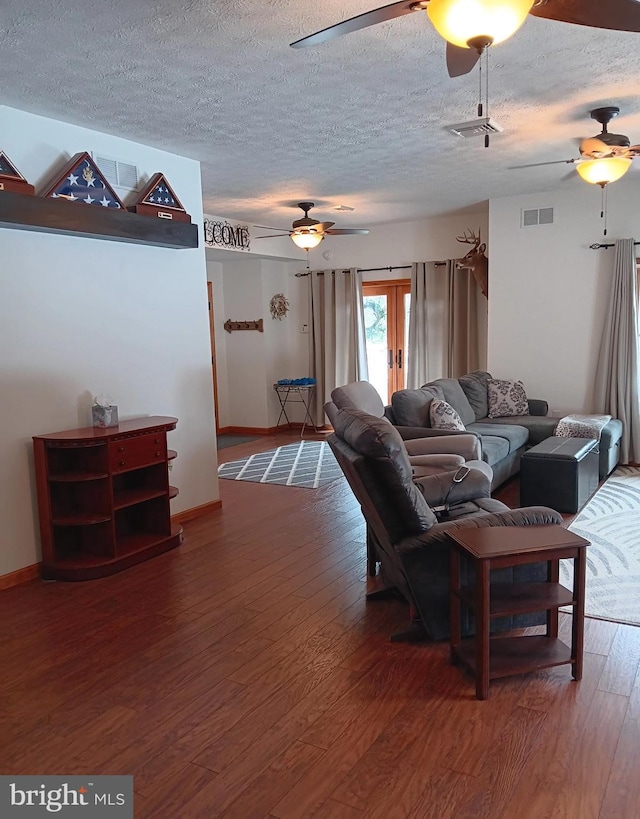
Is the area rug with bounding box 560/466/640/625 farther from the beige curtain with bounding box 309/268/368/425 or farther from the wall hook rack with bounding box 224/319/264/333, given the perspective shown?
the wall hook rack with bounding box 224/319/264/333

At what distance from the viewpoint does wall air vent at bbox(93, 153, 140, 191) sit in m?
4.16

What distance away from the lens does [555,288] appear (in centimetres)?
665

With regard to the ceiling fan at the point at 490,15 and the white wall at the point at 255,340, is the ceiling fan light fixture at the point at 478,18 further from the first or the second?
the white wall at the point at 255,340

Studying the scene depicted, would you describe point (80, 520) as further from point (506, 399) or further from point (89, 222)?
point (506, 399)

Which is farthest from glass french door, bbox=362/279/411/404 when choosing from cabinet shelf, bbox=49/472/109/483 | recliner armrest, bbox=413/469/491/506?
cabinet shelf, bbox=49/472/109/483

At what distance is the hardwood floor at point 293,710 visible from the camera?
197 cm

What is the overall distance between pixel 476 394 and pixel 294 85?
3.86 meters

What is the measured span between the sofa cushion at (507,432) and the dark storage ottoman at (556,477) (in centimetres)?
48

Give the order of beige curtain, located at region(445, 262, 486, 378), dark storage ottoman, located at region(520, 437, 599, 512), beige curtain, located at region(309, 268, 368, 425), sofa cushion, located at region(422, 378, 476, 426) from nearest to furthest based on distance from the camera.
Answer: dark storage ottoman, located at region(520, 437, 599, 512) < sofa cushion, located at region(422, 378, 476, 426) < beige curtain, located at region(445, 262, 486, 378) < beige curtain, located at region(309, 268, 368, 425)

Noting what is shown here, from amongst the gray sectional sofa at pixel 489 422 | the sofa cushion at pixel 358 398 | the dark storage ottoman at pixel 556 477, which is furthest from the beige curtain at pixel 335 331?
the dark storage ottoman at pixel 556 477

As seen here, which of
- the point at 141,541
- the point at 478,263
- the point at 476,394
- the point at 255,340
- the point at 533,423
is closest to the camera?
the point at 141,541

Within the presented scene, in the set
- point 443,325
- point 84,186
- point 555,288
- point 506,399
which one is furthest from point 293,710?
point 443,325

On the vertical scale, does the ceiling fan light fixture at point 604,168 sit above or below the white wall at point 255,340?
above

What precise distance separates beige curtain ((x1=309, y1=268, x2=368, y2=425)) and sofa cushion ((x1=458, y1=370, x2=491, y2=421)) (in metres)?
2.36
